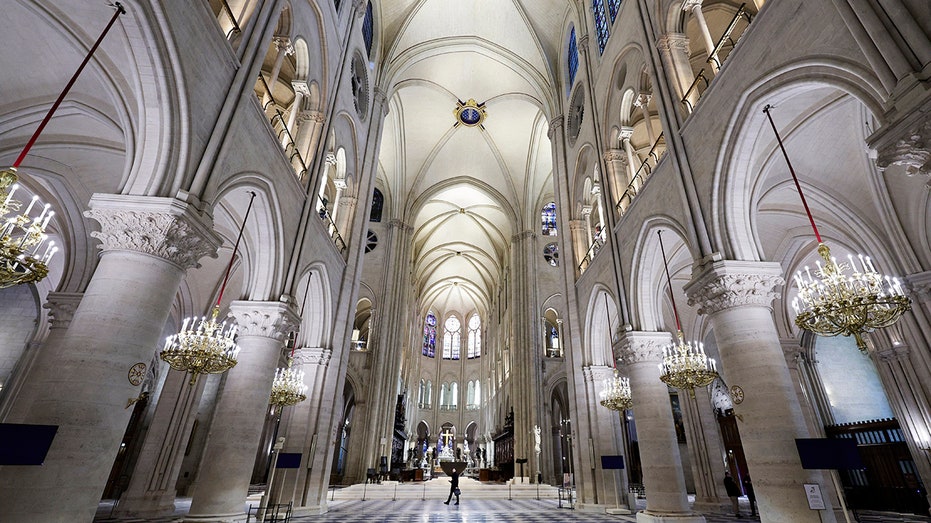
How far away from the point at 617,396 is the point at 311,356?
25.0 ft

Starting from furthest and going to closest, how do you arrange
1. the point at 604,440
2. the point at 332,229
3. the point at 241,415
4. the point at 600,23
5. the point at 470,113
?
the point at 470,113 < the point at 600,23 < the point at 332,229 < the point at 604,440 < the point at 241,415

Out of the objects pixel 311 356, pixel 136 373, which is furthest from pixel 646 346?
pixel 136 373

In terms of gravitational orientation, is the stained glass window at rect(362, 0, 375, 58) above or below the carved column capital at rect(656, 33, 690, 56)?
above

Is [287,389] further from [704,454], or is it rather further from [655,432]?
[704,454]

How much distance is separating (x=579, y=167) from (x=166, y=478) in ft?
48.9

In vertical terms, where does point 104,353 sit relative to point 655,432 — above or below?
above

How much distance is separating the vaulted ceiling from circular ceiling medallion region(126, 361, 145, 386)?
1436 cm

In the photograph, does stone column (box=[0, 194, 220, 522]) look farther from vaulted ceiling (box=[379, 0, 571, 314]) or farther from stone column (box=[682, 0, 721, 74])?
vaulted ceiling (box=[379, 0, 571, 314])

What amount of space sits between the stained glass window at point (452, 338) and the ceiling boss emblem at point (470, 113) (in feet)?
88.0

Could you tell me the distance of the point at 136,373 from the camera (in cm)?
459

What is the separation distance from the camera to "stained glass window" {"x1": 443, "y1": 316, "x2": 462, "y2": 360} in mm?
44906

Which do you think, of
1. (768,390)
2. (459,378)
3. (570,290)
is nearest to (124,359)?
(768,390)

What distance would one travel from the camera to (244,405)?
286 inches

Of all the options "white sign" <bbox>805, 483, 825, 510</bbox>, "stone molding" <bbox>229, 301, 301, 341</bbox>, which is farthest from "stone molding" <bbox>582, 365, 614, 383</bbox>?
"stone molding" <bbox>229, 301, 301, 341</bbox>
